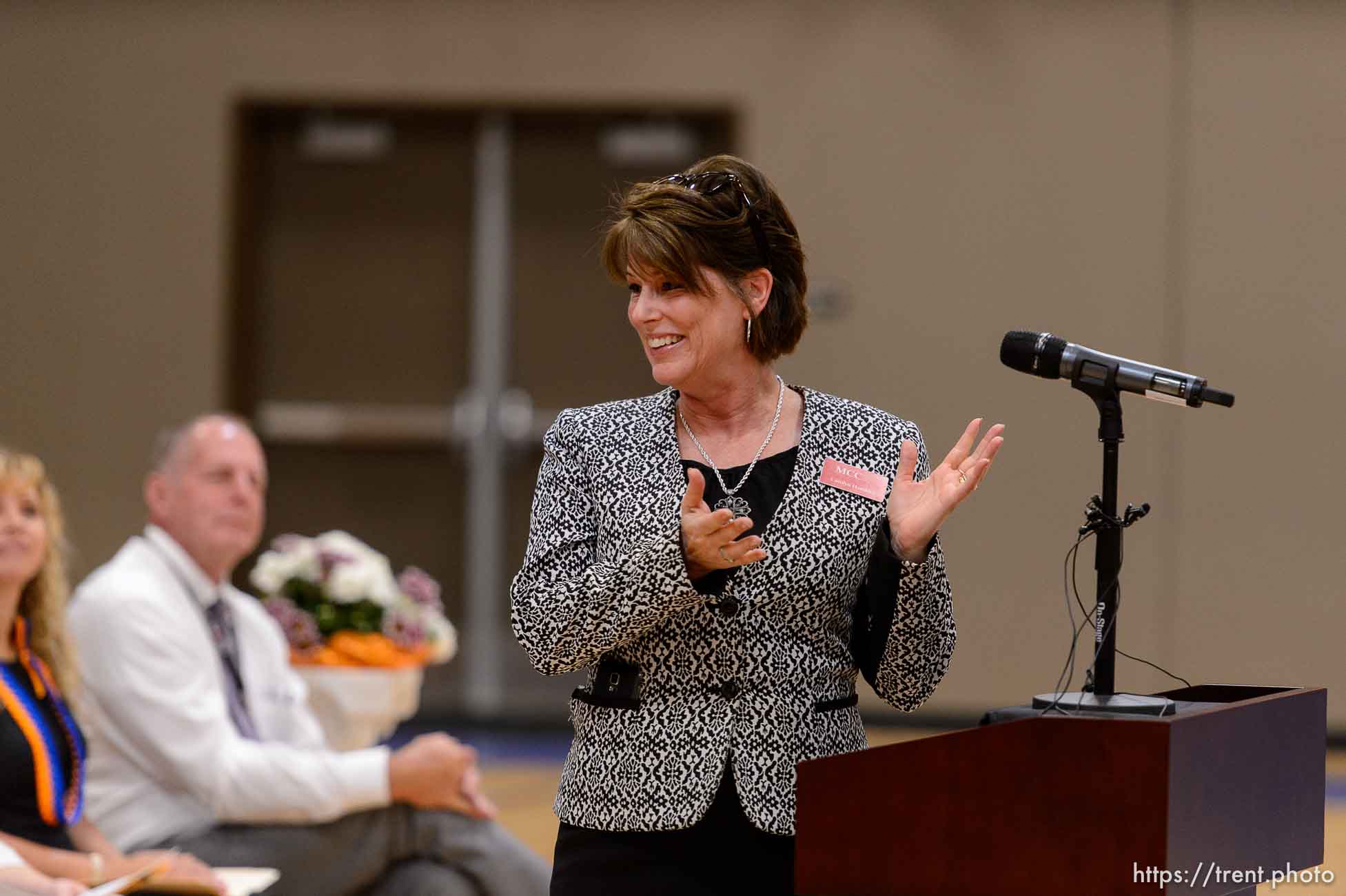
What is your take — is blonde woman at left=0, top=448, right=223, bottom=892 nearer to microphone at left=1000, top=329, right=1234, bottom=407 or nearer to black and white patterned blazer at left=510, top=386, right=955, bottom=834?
black and white patterned blazer at left=510, top=386, right=955, bottom=834

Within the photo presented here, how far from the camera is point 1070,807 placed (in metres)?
1.41

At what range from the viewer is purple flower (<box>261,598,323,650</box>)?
3.65 meters

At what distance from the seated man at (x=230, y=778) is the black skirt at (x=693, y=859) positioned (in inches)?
52.8

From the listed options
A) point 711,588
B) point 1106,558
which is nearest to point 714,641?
point 711,588

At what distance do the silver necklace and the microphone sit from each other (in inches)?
14.3

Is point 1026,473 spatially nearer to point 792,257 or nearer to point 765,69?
point 765,69

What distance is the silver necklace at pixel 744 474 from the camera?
5.98 feet

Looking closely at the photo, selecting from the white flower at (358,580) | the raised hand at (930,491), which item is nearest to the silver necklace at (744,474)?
the raised hand at (930,491)

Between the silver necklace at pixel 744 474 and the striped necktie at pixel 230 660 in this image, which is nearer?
the silver necklace at pixel 744 474

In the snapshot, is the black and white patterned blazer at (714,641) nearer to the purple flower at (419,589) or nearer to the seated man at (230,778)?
the seated man at (230,778)

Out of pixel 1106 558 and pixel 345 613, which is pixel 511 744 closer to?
pixel 345 613

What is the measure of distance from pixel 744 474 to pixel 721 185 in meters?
0.35

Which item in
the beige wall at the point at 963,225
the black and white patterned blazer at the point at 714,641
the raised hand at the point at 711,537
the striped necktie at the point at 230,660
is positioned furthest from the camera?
the beige wall at the point at 963,225

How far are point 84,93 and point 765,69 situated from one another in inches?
121
